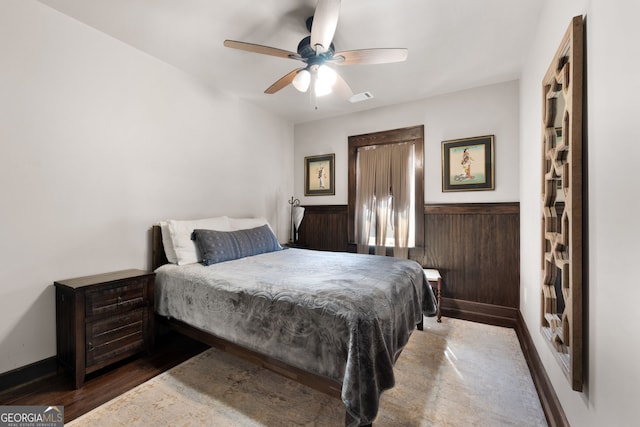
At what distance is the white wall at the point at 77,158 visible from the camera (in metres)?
1.86

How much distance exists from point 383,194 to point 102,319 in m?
Result: 3.27

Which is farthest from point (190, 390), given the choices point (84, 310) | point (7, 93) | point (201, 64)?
point (201, 64)

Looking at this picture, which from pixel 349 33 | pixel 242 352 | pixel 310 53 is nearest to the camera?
pixel 242 352

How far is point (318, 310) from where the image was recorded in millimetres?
1513

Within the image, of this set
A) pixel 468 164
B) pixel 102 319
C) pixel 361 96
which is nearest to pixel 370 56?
pixel 361 96

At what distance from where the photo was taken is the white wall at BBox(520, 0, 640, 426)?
2.67 ft

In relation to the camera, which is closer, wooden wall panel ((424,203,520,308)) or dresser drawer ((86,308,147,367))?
dresser drawer ((86,308,147,367))

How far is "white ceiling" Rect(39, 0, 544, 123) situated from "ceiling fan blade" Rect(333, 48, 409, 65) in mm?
302

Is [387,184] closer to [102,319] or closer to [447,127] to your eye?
[447,127]

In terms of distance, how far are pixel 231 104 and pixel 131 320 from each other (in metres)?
2.73

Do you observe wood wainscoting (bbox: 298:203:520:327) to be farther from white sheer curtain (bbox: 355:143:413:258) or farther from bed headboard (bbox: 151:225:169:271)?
bed headboard (bbox: 151:225:169:271)

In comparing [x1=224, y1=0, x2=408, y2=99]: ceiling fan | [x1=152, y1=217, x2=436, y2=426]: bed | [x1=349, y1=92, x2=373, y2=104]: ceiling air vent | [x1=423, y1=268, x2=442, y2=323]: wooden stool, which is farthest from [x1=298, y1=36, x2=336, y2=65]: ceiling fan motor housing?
[x1=423, y1=268, x2=442, y2=323]: wooden stool

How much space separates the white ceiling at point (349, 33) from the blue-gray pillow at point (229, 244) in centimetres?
178

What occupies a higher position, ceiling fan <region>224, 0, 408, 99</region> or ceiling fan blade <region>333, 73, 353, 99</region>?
ceiling fan <region>224, 0, 408, 99</region>
